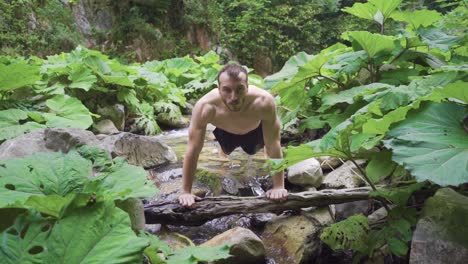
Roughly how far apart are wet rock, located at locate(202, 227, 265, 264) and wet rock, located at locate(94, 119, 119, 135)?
3033 millimetres

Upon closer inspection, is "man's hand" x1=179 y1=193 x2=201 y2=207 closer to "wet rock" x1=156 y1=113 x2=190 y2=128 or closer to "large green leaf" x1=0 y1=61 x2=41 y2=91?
"large green leaf" x1=0 y1=61 x2=41 y2=91

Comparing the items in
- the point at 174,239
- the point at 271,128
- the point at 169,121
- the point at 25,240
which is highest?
the point at 25,240

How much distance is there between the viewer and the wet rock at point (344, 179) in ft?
10.2

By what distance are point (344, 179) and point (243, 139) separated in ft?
3.50

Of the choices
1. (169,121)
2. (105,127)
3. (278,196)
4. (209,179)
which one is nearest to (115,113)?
(105,127)

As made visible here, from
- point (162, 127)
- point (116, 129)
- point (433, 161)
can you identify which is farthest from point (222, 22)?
point (433, 161)

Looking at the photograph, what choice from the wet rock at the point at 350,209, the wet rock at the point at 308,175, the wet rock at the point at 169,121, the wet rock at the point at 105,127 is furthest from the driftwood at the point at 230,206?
the wet rock at the point at 169,121

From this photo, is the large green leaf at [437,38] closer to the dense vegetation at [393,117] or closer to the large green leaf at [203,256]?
the dense vegetation at [393,117]

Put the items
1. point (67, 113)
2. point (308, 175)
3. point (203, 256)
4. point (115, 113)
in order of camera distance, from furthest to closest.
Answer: point (115, 113) → point (67, 113) → point (308, 175) → point (203, 256)

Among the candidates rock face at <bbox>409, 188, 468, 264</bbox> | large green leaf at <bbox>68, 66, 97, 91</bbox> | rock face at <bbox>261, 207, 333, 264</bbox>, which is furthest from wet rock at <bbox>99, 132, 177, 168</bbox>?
rock face at <bbox>409, 188, 468, 264</bbox>

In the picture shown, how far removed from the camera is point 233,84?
264 cm

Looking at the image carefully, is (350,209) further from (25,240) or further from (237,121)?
(25,240)

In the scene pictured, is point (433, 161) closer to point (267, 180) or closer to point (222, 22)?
point (267, 180)

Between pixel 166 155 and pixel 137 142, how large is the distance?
43cm
